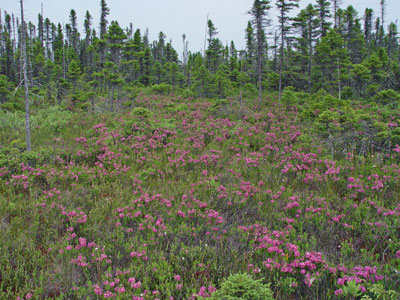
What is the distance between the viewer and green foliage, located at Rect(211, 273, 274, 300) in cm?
279

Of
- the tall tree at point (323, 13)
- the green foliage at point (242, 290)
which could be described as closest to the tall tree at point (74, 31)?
the tall tree at point (323, 13)

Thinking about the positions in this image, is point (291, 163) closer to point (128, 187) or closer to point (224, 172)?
point (224, 172)

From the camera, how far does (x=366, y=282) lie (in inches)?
131

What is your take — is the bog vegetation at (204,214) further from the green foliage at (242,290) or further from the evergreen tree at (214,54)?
the evergreen tree at (214,54)

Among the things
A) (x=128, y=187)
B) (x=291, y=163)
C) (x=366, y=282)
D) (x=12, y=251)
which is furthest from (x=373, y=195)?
(x=12, y=251)

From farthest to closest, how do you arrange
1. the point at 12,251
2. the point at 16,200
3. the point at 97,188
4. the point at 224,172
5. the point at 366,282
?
the point at 224,172, the point at 97,188, the point at 16,200, the point at 12,251, the point at 366,282

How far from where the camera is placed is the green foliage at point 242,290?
2.79 m

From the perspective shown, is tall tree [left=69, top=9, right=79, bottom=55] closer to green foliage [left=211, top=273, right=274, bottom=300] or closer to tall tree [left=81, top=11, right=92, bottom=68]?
tall tree [left=81, top=11, right=92, bottom=68]

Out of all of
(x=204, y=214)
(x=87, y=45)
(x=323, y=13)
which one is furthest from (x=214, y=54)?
(x=204, y=214)

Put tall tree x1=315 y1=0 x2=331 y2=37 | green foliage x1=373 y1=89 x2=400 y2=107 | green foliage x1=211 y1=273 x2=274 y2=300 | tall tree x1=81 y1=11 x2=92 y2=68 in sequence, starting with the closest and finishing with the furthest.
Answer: green foliage x1=211 y1=273 x2=274 y2=300
green foliage x1=373 y1=89 x2=400 y2=107
tall tree x1=315 y1=0 x2=331 y2=37
tall tree x1=81 y1=11 x2=92 y2=68

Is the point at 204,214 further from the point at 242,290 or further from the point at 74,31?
the point at 74,31

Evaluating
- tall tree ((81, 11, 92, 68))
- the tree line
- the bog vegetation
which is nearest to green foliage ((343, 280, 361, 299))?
the bog vegetation

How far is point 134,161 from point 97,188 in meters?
2.45

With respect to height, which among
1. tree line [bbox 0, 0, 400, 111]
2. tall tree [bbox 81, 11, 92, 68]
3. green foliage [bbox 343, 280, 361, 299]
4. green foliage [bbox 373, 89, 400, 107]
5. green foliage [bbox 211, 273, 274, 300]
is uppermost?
tall tree [bbox 81, 11, 92, 68]
